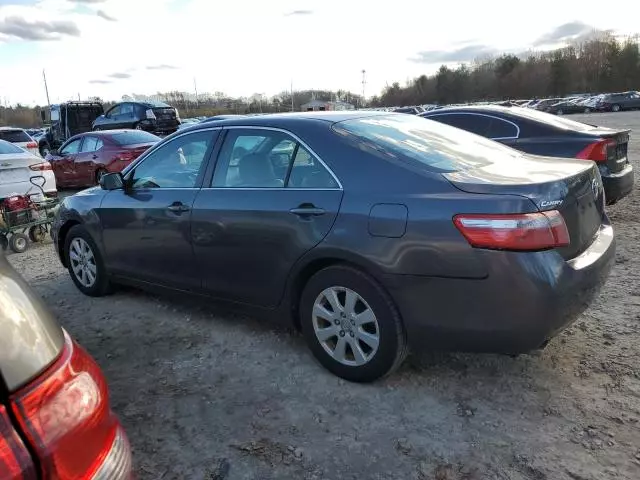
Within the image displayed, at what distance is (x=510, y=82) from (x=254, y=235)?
3335 inches

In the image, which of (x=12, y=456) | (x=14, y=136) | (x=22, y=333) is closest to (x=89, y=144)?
(x=14, y=136)

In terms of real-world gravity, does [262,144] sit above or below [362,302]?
above

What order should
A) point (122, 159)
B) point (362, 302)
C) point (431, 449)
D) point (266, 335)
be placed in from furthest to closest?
point (122, 159), point (266, 335), point (362, 302), point (431, 449)

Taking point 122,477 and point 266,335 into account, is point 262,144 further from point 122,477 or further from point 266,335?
point 122,477

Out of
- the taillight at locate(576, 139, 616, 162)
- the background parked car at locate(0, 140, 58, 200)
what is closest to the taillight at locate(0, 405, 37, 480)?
the taillight at locate(576, 139, 616, 162)

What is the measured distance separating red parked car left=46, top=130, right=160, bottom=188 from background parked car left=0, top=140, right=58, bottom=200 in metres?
2.71

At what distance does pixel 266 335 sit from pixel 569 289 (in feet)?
7.06

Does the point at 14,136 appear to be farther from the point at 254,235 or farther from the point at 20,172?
the point at 254,235

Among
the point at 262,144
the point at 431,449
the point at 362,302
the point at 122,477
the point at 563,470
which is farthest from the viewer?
the point at 262,144

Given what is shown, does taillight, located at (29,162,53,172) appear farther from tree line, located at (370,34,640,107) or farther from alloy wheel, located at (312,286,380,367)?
tree line, located at (370,34,640,107)

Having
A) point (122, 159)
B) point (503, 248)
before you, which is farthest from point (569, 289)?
point (122, 159)

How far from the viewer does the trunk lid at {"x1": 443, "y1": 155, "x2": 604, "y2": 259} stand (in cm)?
281

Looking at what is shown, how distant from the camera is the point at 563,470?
2498 millimetres

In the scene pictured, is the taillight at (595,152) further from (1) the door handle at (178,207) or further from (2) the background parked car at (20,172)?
(2) the background parked car at (20,172)
